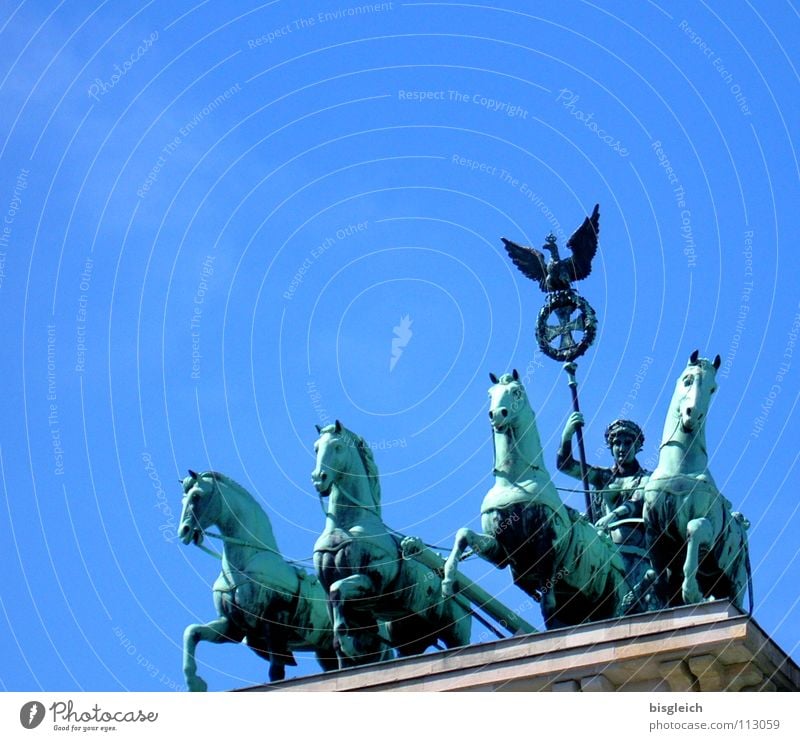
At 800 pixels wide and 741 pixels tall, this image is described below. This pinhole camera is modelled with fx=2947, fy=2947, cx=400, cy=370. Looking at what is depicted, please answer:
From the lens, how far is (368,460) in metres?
45.5

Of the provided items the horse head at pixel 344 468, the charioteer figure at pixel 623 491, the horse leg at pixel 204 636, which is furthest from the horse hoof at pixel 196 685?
the charioteer figure at pixel 623 491

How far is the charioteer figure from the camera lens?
44156 millimetres

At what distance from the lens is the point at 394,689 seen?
41.2 metres

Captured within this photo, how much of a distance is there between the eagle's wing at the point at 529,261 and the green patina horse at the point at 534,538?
18.7 feet

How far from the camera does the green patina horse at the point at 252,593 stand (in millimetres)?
45219

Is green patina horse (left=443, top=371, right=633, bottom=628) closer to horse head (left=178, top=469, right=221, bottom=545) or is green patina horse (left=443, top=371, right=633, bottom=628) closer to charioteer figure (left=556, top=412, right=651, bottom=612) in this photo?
charioteer figure (left=556, top=412, right=651, bottom=612)

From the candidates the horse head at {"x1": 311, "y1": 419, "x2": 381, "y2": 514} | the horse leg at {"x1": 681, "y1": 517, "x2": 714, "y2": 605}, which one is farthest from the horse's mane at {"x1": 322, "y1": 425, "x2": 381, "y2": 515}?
the horse leg at {"x1": 681, "y1": 517, "x2": 714, "y2": 605}

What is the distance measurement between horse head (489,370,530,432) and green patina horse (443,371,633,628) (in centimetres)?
1

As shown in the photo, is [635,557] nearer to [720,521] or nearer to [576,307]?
[720,521]

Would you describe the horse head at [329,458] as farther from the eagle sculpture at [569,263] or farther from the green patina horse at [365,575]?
the eagle sculpture at [569,263]

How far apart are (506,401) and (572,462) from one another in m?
4.21

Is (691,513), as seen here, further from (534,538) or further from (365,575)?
(365,575)
